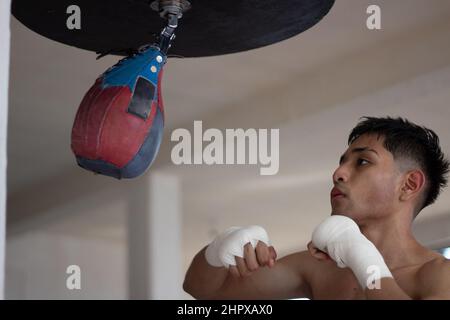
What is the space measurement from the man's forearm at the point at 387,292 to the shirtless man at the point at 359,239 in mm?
104

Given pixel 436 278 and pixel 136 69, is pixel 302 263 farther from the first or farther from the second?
pixel 136 69

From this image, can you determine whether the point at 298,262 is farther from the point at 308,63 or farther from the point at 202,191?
the point at 202,191

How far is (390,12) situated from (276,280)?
4.58 ft

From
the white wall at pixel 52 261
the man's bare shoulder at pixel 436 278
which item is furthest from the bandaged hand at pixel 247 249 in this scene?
the white wall at pixel 52 261

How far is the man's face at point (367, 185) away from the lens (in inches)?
84.4

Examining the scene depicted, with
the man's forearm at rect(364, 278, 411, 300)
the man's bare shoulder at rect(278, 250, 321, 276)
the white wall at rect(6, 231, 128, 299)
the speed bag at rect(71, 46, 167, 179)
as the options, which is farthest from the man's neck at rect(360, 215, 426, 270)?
the white wall at rect(6, 231, 128, 299)

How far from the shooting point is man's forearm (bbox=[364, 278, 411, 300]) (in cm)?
184

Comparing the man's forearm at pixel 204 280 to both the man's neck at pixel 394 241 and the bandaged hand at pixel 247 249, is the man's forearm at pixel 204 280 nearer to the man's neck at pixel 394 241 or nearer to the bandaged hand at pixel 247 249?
the bandaged hand at pixel 247 249

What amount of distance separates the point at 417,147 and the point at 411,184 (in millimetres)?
110

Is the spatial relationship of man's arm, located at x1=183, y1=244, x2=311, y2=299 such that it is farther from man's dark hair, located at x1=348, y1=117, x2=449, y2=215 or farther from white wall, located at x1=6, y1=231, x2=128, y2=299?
white wall, located at x1=6, y1=231, x2=128, y2=299

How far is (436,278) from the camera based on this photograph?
78.0 inches

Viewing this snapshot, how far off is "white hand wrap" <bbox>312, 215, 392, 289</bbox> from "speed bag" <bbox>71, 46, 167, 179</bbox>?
1.48ft

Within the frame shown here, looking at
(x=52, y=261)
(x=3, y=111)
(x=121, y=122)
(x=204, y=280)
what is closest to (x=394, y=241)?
(x=204, y=280)
